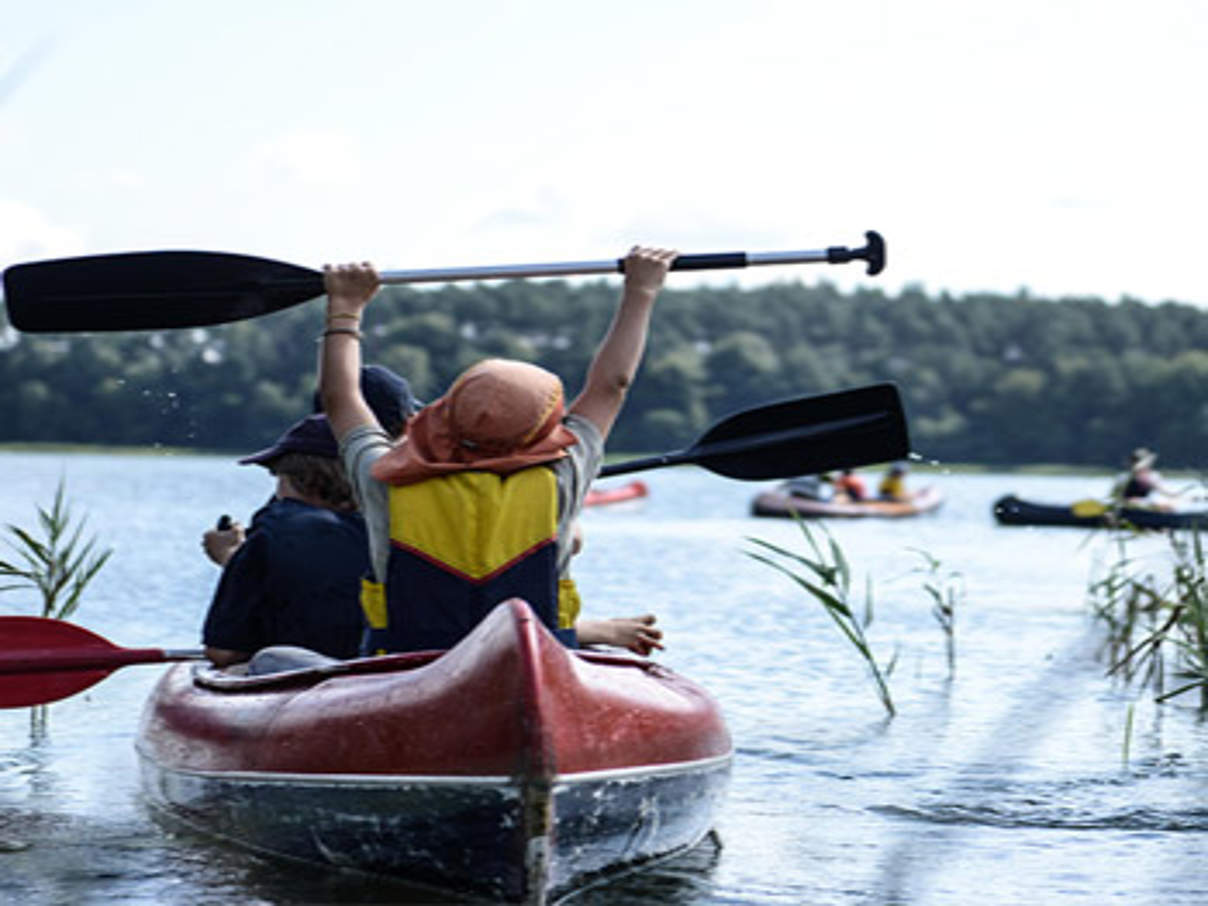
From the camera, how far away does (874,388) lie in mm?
6746

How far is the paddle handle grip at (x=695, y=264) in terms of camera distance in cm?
588

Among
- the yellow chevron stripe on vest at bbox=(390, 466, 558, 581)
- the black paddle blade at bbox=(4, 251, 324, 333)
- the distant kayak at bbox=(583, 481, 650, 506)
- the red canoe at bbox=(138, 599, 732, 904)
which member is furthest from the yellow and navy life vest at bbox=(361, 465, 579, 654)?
the distant kayak at bbox=(583, 481, 650, 506)

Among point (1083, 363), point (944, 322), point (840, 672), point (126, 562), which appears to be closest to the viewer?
point (840, 672)

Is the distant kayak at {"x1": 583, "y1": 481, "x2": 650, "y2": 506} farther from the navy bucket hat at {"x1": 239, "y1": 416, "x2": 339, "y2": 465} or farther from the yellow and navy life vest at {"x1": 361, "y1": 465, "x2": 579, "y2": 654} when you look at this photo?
the yellow and navy life vest at {"x1": 361, "y1": 465, "x2": 579, "y2": 654}

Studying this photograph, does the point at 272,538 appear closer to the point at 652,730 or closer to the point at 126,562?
the point at 652,730

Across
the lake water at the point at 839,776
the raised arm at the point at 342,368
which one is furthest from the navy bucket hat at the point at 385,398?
the lake water at the point at 839,776

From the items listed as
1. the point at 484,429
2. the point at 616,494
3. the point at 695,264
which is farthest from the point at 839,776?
the point at 616,494

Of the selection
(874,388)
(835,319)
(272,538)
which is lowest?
(272,538)

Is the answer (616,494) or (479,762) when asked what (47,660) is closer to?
(479,762)

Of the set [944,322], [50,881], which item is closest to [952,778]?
[50,881]

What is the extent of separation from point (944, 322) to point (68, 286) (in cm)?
8906

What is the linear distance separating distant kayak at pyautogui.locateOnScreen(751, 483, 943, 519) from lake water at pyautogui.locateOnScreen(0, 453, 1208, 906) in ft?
48.4

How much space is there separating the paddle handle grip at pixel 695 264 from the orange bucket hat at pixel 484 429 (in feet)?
3.34

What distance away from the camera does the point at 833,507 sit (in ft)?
110
